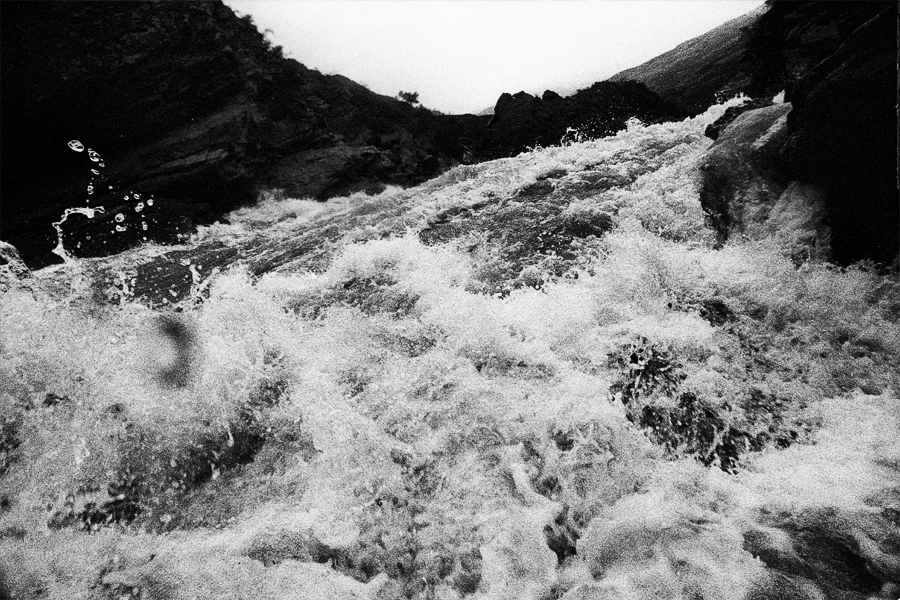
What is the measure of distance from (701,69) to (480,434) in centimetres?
1696

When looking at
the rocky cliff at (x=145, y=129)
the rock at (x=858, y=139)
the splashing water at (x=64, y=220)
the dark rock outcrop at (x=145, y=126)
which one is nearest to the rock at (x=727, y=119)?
the rock at (x=858, y=139)

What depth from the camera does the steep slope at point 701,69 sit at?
37.5 feet

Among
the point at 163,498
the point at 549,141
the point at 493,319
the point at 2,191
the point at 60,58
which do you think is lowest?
the point at 163,498

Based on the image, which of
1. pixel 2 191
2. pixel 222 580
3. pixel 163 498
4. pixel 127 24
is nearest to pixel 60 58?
pixel 127 24

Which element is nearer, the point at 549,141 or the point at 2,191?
the point at 2,191

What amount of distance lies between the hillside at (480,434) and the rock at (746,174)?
12.4 inches

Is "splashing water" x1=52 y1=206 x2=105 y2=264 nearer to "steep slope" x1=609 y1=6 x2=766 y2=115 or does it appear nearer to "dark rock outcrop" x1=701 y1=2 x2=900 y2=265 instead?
"dark rock outcrop" x1=701 y1=2 x2=900 y2=265

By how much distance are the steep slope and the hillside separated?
966 cm

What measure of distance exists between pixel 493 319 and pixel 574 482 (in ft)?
5.42

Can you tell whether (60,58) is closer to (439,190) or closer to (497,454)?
(439,190)

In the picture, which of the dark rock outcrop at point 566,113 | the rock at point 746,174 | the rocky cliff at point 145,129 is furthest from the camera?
the dark rock outcrop at point 566,113

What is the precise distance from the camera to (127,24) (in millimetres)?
13453

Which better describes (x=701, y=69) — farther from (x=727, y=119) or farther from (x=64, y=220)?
(x=64, y=220)

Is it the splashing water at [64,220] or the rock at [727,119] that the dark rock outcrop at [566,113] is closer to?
the rock at [727,119]
